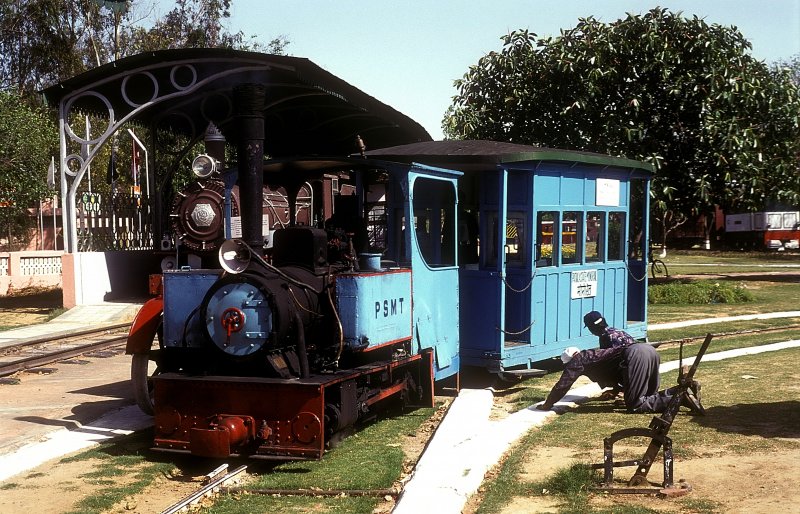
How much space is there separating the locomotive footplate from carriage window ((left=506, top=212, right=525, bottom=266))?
4126 mm

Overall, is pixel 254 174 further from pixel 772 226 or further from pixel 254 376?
pixel 772 226

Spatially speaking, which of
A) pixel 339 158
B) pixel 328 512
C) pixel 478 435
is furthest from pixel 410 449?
pixel 339 158

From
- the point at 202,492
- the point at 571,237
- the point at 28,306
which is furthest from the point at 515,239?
the point at 28,306

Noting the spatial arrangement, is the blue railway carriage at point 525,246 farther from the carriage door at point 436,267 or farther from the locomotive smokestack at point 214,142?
the locomotive smokestack at point 214,142

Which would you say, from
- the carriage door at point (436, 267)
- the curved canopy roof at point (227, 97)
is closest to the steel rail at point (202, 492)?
the carriage door at point (436, 267)

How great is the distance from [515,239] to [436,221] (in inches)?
69.7

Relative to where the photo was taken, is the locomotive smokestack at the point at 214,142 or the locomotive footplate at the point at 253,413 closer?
the locomotive footplate at the point at 253,413

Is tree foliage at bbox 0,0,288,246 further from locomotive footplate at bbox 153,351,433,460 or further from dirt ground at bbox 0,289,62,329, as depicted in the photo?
locomotive footplate at bbox 153,351,433,460

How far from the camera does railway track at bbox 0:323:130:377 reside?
13.5 m

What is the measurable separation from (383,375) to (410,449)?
76 cm

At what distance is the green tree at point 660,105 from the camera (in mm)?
23516

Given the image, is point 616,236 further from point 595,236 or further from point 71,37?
point 71,37

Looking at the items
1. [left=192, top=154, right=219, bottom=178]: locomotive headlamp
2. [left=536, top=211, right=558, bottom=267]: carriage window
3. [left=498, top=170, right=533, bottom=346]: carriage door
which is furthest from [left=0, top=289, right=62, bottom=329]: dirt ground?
[left=536, top=211, right=558, bottom=267]: carriage window

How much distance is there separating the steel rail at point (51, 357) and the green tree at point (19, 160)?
1651 centimetres
